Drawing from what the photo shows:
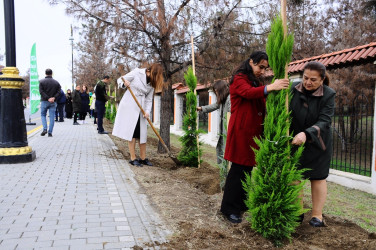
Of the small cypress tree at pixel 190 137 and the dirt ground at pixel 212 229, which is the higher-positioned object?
the small cypress tree at pixel 190 137

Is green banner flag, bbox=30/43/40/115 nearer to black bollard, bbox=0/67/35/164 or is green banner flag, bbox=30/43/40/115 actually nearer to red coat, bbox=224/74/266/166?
black bollard, bbox=0/67/35/164

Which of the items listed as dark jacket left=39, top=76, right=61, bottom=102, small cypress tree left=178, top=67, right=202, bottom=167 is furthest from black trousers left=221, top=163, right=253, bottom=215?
dark jacket left=39, top=76, right=61, bottom=102

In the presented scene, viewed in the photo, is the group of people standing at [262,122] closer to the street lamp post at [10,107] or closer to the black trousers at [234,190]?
the black trousers at [234,190]

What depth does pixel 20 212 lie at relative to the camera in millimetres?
3865

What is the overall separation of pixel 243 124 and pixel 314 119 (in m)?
0.73

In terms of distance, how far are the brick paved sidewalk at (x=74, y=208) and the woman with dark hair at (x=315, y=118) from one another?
1.67 m

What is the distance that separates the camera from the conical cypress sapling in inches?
123

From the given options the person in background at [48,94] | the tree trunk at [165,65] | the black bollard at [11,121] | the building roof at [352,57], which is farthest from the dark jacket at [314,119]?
the person in background at [48,94]

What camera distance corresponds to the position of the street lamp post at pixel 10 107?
6.39m

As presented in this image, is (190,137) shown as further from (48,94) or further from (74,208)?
(48,94)

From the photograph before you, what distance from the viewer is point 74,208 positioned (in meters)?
4.04

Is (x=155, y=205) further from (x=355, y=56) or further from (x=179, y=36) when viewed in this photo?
(x=355, y=56)

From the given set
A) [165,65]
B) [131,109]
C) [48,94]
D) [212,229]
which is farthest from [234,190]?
[48,94]

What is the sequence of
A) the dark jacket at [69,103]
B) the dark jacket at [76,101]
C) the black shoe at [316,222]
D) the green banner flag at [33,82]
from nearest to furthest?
→ the black shoe at [316,222]
the green banner flag at [33,82]
the dark jacket at [76,101]
the dark jacket at [69,103]
